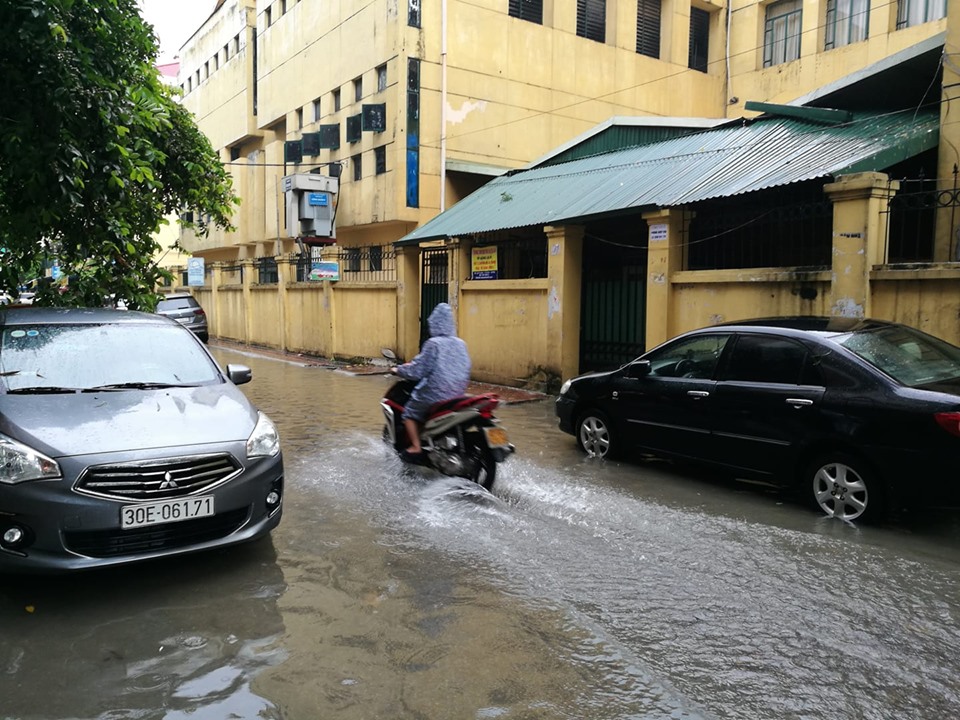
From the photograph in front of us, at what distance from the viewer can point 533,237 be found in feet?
43.2

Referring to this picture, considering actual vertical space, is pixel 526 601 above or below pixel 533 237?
below

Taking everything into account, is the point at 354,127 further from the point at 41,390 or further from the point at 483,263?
the point at 41,390

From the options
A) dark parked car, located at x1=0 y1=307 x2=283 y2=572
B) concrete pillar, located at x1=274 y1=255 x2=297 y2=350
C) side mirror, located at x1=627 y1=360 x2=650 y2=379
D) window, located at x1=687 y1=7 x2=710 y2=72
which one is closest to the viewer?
dark parked car, located at x1=0 y1=307 x2=283 y2=572

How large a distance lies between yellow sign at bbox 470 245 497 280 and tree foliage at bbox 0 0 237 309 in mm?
6103

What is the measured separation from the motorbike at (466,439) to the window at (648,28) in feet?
69.8

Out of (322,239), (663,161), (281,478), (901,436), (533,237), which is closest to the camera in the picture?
(281,478)

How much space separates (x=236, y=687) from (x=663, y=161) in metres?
10.6

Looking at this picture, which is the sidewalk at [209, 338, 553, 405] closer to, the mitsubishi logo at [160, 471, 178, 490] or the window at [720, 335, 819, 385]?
the window at [720, 335, 819, 385]

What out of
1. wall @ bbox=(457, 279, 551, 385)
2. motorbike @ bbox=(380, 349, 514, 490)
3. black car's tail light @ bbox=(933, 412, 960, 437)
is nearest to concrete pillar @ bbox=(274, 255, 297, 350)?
wall @ bbox=(457, 279, 551, 385)

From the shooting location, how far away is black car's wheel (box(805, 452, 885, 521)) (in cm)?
524

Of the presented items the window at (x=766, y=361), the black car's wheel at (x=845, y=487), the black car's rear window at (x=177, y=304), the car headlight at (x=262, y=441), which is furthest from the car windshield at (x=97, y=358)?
the black car's rear window at (x=177, y=304)

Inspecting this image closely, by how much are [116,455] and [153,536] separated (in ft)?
1.59

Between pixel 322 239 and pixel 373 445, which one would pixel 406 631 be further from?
pixel 322 239

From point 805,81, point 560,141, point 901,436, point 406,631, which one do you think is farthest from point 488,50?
point 406,631
